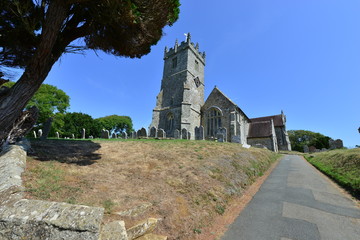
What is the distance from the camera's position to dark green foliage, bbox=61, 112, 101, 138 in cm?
3612

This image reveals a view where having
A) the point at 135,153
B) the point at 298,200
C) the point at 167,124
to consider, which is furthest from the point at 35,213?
the point at 167,124

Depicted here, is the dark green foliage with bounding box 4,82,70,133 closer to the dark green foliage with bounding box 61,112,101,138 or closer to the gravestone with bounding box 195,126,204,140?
the dark green foliage with bounding box 61,112,101,138

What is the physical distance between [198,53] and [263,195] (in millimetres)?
27888

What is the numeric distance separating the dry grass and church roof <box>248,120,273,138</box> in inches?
921

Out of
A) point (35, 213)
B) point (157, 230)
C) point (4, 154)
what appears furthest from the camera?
point (4, 154)

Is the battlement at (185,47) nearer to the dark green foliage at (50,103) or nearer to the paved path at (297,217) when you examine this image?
the dark green foliage at (50,103)

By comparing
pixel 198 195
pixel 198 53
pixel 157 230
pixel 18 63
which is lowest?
pixel 157 230

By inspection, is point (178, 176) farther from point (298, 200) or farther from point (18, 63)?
point (18, 63)

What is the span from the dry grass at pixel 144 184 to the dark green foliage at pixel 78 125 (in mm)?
35285

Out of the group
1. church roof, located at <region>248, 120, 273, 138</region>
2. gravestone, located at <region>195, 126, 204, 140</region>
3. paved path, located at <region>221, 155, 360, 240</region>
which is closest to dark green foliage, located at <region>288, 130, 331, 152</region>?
church roof, located at <region>248, 120, 273, 138</region>

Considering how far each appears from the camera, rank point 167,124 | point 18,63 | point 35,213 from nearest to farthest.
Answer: point 35,213, point 18,63, point 167,124

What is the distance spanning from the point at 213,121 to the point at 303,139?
41.3 m

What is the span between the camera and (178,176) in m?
5.73

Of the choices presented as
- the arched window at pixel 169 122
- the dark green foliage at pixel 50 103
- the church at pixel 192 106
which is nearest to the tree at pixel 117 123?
the dark green foliage at pixel 50 103
